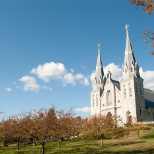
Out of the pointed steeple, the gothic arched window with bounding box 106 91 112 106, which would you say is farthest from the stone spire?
the pointed steeple

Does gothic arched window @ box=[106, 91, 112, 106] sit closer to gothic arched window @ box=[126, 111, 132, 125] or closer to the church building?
the church building

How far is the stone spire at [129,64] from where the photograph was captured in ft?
223

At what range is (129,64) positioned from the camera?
6888cm

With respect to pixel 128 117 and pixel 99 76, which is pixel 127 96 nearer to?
pixel 128 117

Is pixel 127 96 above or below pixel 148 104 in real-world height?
above

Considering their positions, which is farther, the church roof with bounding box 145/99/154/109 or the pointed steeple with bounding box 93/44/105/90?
the pointed steeple with bounding box 93/44/105/90

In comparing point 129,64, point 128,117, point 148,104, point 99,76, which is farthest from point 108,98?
point 129,64

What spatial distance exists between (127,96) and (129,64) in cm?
904

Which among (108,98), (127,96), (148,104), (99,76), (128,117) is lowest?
(128,117)

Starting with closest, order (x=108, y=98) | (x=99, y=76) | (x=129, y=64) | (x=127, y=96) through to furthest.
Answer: (x=127, y=96)
(x=129, y=64)
(x=108, y=98)
(x=99, y=76)

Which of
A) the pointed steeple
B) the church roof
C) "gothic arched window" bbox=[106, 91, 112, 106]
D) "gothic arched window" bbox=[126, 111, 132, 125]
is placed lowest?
"gothic arched window" bbox=[126, 111, 132, 125]

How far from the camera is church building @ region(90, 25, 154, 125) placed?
6538 cm

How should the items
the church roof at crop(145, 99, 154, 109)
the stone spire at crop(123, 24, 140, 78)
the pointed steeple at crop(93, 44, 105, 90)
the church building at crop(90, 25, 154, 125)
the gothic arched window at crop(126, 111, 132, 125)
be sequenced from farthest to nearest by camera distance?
the pointed steeple at crop(93, 44, 105, 90)
the church roof at crop(145, 99, 154, 109)
the stone spire at crop(123, 24, 140, 78)
the church building at crop(90, 25, 154, 125)
the gothic arched window at crop(126, 111, 132, 125)

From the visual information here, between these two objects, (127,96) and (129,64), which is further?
(129,64)
